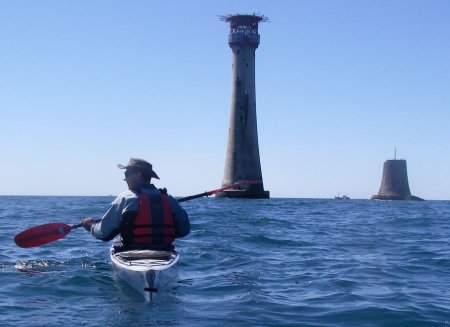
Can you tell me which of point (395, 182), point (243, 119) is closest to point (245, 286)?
point (243, 119)

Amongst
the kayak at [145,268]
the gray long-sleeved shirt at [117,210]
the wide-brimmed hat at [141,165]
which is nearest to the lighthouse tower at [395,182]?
the wide-brimmed hat at [141,165]

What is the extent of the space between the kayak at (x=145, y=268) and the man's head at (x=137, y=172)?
105cm

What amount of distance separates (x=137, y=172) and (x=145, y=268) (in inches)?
71.6

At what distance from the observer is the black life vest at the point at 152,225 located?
8.64 meters

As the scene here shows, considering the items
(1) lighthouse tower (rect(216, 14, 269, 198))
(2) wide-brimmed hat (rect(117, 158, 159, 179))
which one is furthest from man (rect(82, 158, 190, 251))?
(1) lighthouse tower (rect(216, 14, 269, 198))

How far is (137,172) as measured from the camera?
9070 millimetres

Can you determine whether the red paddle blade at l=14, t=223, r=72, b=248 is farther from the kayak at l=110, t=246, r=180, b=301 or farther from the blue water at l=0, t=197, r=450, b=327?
the kayak at l=110, t=246, r=180, b=301

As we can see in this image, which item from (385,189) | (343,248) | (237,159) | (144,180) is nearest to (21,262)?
(144,180)

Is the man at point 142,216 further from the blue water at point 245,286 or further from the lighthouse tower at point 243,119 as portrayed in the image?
the lighthouse tower at point 243,119

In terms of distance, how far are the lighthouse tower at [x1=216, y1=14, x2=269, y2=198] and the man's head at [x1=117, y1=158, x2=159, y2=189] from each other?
54.0 m

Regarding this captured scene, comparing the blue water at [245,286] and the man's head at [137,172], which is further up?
the man's head at [137,172]

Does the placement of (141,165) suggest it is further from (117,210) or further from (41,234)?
(41,234)

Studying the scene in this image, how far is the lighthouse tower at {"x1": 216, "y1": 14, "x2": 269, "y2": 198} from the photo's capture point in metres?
63.7

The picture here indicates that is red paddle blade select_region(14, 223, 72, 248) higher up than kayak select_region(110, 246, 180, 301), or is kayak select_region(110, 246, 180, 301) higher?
red paddle blade select_region(14, 223, 72, 248)
